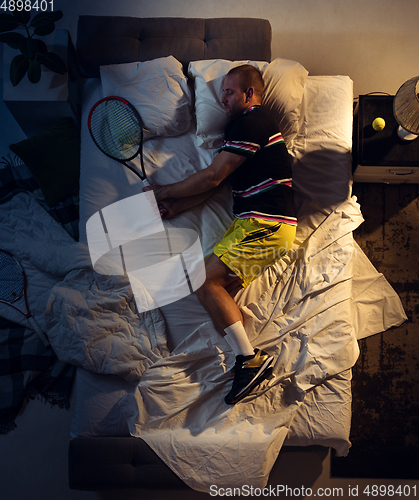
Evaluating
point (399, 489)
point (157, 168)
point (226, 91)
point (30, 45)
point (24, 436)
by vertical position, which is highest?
point (30, 45)

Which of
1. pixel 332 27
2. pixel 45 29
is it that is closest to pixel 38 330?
pixel 45 29

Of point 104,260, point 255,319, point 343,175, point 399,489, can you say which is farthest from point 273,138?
point 399,489

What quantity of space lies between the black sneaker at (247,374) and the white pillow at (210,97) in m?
1.08

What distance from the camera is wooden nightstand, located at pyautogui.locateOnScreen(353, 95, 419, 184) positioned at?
176cm

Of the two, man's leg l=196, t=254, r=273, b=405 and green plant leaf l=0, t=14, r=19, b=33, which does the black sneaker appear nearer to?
man's leg l=196, t=254, r=273, b=405

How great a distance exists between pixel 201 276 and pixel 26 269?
0.95m

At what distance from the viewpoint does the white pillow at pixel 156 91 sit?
1.86m

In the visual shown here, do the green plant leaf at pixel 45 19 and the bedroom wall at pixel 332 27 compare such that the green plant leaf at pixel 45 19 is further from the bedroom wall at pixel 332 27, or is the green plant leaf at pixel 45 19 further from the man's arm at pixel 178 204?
the man's arm at pixel 178 204

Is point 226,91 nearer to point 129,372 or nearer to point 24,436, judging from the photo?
point 129,372

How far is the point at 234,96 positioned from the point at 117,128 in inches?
24.5

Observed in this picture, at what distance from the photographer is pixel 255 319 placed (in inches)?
65.8

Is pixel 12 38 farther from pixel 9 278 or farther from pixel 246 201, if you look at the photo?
pixel 246 201

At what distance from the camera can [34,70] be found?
1776mm

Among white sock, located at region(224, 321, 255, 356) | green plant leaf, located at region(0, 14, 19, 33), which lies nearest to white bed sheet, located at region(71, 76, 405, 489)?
white sock, located at region(224, 321, 255, 356)
